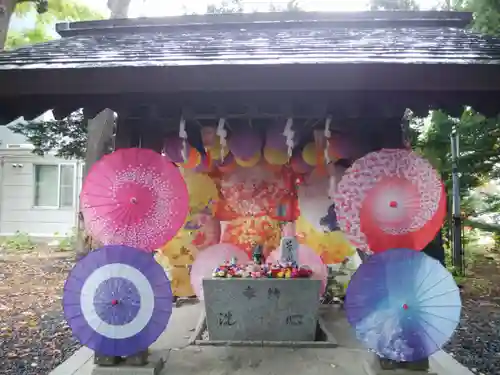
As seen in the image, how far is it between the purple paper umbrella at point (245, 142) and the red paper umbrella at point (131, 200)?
1239 millimetres

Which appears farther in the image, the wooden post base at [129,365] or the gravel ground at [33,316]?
the gravel ground at [33,316]

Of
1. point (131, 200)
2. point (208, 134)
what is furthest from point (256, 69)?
point (208, 134)

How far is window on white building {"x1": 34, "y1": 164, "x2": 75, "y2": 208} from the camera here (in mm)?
16188

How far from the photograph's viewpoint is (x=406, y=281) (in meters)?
3.99

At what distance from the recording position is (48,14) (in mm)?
13547

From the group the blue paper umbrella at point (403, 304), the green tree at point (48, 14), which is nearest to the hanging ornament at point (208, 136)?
the blue paper umbrella at point (403, 304)

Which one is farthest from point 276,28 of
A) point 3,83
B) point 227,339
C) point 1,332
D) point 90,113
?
point 1,332

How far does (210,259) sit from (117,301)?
2.53 metres

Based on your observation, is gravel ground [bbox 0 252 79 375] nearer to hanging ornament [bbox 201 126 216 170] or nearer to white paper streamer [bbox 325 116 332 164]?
hanging ornament [bbox 201 126 216 170]

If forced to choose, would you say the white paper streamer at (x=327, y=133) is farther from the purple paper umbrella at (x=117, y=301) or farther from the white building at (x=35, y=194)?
the white building at (x=35, y=194)

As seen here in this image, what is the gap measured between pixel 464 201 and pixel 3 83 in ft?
33.5

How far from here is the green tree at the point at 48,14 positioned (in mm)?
11805

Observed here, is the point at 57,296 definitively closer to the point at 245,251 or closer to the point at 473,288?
the point at 245,251

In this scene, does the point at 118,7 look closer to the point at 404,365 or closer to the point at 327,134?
the point at 327,134
